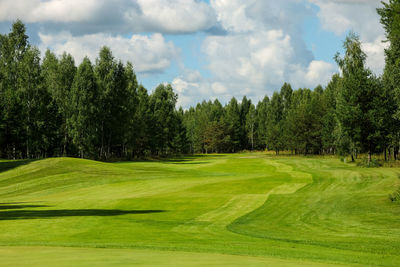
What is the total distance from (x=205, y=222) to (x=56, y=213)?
32.3 ft

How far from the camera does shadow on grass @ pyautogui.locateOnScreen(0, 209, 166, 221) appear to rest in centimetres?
2564

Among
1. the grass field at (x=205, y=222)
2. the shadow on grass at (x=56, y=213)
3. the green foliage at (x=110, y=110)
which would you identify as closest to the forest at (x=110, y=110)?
the green foliage at (x=110, y=110)

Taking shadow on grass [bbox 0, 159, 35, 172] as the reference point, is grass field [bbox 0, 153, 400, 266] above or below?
below

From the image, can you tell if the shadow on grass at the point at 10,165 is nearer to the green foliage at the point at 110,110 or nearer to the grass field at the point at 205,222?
the grass field at the point at 205,222

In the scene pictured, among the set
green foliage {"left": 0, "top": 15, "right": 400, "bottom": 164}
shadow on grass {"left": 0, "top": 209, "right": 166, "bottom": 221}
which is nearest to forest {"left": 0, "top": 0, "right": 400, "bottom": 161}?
green foliage {"left": 0, "top": 15, "right": 400, "bottom": 164}

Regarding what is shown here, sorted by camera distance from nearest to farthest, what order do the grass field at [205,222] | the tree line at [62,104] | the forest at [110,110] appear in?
the grass field at [205,222] → the forest at [110,110] → the tree line at [62,104]

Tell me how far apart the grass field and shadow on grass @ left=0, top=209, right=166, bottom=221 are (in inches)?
2.3

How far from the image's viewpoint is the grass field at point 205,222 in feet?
42.4

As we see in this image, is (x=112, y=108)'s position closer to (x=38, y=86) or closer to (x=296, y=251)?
(x=38, y=86)

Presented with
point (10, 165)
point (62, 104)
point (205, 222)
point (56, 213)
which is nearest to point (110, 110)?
point (62, 104)

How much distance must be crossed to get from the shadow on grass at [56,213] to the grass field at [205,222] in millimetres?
59

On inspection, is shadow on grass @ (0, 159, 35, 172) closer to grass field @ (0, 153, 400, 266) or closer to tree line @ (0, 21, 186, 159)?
grass field @ (0, 153, 400, 266)

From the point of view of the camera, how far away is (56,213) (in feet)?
88.7

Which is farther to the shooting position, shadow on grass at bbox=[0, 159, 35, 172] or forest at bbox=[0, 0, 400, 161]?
forest at bbox=[0, 0, 400, 161]
